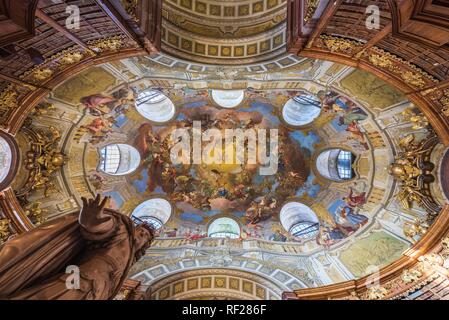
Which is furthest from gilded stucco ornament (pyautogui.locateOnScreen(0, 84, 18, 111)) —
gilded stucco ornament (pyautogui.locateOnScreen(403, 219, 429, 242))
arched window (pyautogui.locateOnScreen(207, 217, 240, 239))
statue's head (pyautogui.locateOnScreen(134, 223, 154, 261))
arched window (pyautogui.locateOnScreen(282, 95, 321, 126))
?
gilded stucco ornament (pyautogui.locateOnScreen(403, 219, 429, 242))

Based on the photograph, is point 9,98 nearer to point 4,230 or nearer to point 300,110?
point 4,230

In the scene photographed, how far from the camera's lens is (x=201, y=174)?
1845 centimetres

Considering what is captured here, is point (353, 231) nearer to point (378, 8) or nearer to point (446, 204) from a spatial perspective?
point (446, 204)

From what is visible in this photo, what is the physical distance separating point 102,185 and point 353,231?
1151cm

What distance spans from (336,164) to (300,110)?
3.25 m

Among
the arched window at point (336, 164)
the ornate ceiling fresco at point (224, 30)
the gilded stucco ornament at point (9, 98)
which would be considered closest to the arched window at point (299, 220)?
the arched window at point (336, 164)

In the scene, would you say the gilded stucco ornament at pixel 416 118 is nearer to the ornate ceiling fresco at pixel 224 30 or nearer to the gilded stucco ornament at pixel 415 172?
the gilded stucco ornament at pixel 415 172

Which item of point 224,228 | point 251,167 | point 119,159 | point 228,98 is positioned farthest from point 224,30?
point 224,228

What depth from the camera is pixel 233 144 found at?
18.1 metres

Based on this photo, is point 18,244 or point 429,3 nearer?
point 18,244

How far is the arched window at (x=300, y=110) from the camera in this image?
16.4m

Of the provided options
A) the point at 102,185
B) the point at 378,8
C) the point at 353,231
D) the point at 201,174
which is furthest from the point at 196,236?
the point at 378,8
